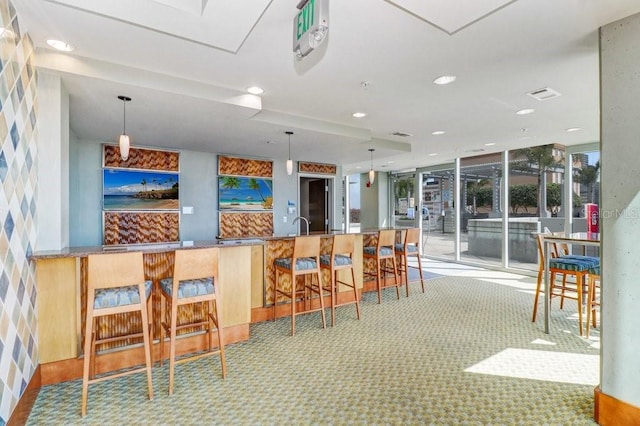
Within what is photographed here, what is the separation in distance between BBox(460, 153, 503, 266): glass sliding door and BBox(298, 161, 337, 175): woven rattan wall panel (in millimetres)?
3300

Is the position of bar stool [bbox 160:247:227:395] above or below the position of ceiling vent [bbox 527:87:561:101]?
below

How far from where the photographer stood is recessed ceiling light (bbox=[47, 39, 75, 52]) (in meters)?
2.42

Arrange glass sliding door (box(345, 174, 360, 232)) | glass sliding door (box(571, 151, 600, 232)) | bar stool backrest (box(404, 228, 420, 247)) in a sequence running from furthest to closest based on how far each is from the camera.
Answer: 1. glass sliding door (box(345, 174, 360, 232))
2. glass sliding door (box(571, 151, 600, 232))
3. bar stool backrest (box(404, 228, 420, 247))

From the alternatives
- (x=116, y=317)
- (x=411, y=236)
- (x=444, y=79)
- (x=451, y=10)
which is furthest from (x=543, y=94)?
(x=116, y=317)

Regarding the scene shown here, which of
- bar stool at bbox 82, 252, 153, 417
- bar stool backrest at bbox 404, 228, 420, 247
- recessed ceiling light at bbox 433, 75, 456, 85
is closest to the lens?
bar stool at bbox 82, 252, 153, 417

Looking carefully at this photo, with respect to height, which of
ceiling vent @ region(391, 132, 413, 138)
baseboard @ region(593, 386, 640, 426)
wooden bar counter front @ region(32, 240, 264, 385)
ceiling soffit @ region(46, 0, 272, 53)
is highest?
ceiling soffit @ region(46, 0, 272, 53)

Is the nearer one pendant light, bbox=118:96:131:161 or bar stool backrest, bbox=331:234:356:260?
pendant light, bbox=118:96:131:161

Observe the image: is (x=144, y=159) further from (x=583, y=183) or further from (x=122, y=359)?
(x=583, y=183)

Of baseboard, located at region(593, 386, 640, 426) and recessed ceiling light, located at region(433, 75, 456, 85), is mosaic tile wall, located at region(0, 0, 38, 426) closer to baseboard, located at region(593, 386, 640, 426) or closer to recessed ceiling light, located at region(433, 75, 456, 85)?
recessed ceiling light, located at region(433, 75, 456, 85)

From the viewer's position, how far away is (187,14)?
2.13 m

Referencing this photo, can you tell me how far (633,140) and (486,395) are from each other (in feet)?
6.52

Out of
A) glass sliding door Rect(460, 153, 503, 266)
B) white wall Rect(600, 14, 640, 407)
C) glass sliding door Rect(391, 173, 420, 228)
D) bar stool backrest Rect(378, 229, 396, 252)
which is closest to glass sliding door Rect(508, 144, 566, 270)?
glass sliding door Rect(460, 153, 503, 266)

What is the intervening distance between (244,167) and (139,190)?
A: 1913mm

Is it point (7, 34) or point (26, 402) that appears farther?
point (26, 402)
